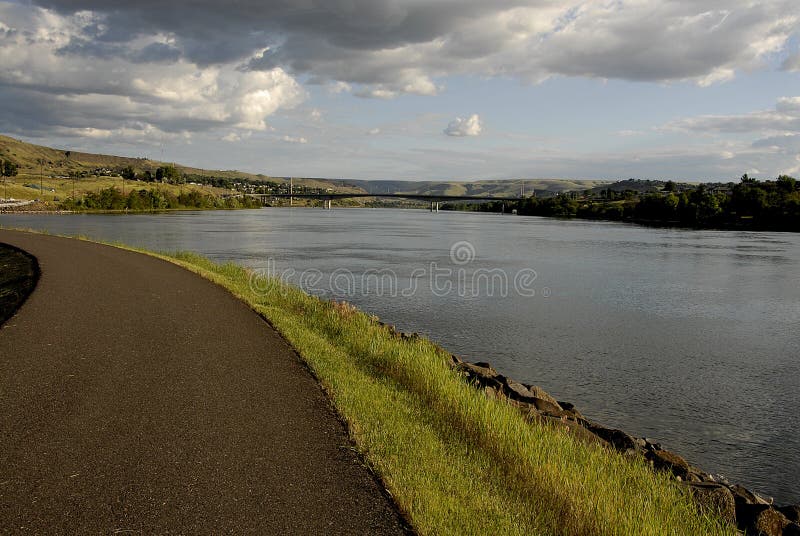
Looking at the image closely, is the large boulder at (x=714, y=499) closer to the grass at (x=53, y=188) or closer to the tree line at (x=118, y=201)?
the tree line at (x=118, y=201)

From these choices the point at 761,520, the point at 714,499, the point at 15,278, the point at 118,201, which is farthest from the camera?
the point at 118,201

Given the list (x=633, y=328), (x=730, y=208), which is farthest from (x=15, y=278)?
(x=730, y=208)

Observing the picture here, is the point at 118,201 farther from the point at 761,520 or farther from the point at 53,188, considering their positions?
the point at 761,520

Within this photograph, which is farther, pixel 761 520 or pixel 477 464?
pixel 761 520

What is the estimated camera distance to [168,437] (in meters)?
7.56

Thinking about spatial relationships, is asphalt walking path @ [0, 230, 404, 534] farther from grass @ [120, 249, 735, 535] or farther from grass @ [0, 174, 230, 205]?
grass @ [0, 174, 230, 205]

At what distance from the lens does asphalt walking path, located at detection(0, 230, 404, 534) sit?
19.0 ft

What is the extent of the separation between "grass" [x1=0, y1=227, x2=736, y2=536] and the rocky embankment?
605 millimetres

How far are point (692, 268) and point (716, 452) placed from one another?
36.5m

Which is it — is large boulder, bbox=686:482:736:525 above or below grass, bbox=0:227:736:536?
below

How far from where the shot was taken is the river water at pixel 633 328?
13344 millimetres

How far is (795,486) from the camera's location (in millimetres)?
10727

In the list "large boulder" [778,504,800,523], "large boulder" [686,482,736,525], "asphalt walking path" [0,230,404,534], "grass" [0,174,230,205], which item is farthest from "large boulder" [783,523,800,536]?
"grass" [0,174,230,205]

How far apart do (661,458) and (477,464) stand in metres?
4.56
